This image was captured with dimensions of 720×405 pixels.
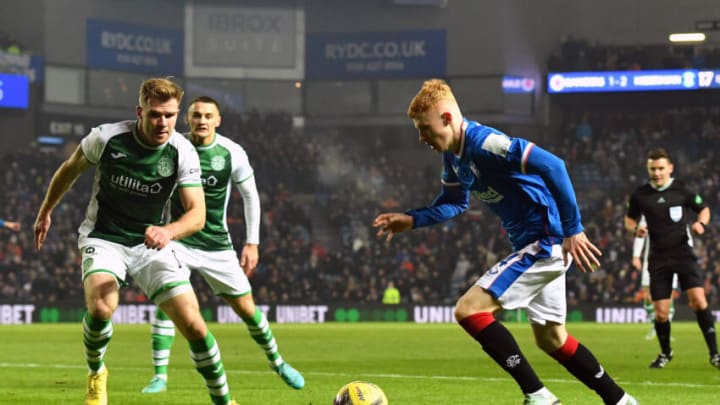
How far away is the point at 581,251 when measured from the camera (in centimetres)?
721

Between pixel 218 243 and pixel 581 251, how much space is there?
14.5 ft

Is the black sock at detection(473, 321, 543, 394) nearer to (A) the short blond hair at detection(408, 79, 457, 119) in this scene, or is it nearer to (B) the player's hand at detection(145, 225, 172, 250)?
(A) the short blond hair at detection(408, 79, 457, 119)

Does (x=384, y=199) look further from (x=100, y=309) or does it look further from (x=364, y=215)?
(x=100, y=309)

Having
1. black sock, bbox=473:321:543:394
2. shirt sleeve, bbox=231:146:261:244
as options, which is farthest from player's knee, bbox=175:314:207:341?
shirt sleeve, bbox=231:146:261:244

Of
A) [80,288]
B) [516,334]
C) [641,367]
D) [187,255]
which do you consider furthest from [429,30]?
[187,255]

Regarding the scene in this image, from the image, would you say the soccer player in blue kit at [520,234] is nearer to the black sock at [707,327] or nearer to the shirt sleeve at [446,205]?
the shirt sleeve at [446,205]

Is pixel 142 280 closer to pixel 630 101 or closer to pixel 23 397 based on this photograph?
pixel 23 397

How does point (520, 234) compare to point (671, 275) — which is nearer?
point (520, 234)

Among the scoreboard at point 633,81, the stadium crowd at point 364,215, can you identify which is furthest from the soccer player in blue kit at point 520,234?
the scoreboard at point 633,81

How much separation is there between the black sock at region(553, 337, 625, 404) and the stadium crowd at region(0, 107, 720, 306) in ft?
84.2

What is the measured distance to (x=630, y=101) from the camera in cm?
4856

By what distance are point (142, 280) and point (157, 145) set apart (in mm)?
948

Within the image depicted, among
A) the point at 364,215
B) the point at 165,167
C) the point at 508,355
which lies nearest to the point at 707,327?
the point at 508,355

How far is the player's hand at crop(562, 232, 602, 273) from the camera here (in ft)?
23.6
